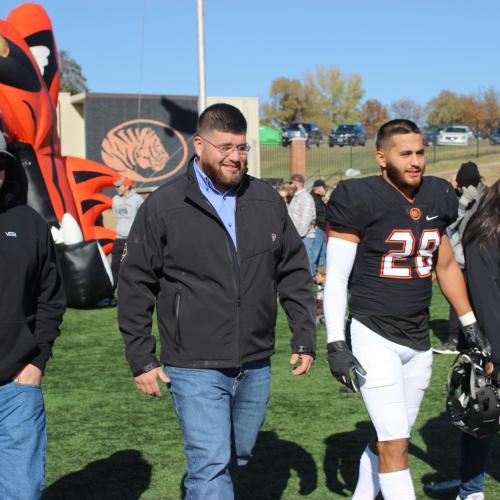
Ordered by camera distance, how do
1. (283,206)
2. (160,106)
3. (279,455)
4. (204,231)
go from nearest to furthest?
(204,231) → (283,206) → (279,455) → (160,106)

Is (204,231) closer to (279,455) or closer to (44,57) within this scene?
(279,455)

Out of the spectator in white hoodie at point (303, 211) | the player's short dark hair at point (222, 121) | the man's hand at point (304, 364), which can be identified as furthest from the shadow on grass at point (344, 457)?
the spectator in white hoodie at point (303, 211)

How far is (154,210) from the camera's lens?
3.45m

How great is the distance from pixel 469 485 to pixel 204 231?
188 centimetres

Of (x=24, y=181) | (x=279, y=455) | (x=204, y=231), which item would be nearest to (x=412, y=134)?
(x=204, y=231)

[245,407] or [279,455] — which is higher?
[245,407]

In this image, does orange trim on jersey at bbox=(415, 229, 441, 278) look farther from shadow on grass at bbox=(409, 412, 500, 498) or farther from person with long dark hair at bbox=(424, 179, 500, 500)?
shadow on grass at bbox=(409, 412, 500, 498)

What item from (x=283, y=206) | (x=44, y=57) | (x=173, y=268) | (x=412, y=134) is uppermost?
(x=44, y=57)

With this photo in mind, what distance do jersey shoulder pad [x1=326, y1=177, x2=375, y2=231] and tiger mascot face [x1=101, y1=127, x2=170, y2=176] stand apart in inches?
834

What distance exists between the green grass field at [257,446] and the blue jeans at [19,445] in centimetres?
147

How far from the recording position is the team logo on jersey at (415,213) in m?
3.74

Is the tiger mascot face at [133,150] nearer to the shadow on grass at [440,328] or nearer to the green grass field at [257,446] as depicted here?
the shadow on grass at [440,328]

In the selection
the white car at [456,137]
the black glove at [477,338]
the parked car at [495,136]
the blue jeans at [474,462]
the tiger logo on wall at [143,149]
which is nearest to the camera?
the black glove at [477,338]

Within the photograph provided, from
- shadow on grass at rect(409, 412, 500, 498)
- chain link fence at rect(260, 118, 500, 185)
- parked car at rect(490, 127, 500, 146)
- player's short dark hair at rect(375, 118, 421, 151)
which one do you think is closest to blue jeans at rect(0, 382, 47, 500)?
player's short dark hair at rect(375, 118, 421, 151)
